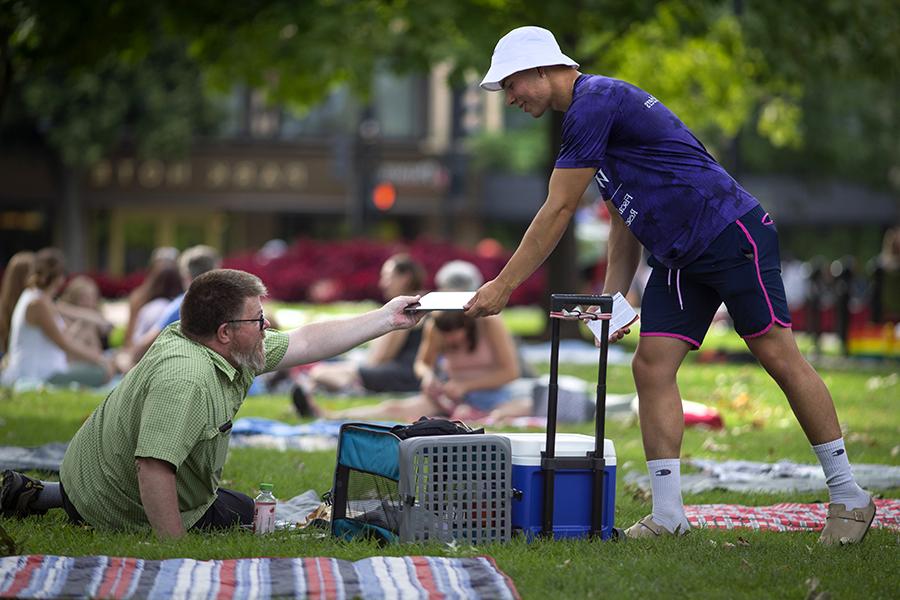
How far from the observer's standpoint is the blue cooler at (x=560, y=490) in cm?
537

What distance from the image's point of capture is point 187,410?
515 cm

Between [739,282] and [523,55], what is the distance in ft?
4.14

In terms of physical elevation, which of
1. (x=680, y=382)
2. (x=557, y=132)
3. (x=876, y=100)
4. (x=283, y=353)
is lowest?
(x=680, y=382)

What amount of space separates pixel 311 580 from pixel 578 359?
12444 millimetres

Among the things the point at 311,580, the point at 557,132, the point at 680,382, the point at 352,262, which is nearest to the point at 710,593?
the point at 311,580

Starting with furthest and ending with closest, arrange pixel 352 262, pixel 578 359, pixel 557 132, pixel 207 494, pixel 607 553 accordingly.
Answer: pixel 352 262 → pixel 557 132 → pixel 578 359 → pixel 207 494 → pixel 607 553

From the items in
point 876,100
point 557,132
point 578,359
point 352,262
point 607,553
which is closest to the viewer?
point 607,553

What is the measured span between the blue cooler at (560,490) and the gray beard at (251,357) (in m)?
1.01

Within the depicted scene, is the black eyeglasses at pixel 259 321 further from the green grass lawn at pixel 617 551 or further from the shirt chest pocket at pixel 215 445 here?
the green grass lawn at pixel 617 551

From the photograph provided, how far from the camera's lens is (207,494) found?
18.4 feet

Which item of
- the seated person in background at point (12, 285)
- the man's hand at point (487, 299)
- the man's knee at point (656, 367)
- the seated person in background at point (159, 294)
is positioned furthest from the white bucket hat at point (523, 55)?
the seated person in background at point (12, 285)

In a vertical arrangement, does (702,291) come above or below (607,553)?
above

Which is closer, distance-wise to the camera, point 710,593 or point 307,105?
point 710,593

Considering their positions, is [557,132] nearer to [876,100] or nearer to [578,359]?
[578,359]
